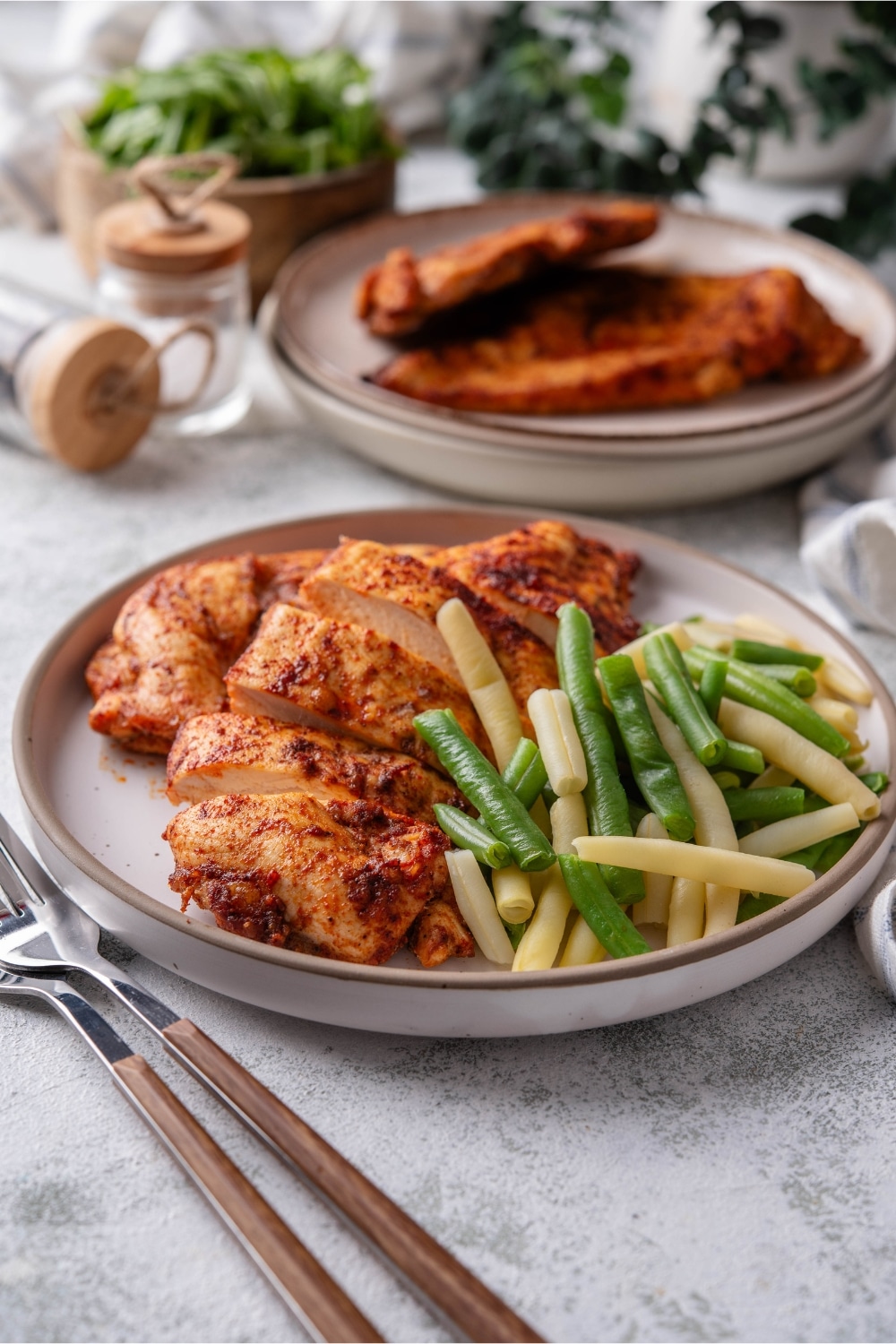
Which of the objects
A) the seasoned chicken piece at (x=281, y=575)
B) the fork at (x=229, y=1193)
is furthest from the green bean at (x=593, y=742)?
the fork at (x=229, y=1193)

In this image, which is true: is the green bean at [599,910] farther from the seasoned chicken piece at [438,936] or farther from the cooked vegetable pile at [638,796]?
the seasoned chicken piece at [438,936]

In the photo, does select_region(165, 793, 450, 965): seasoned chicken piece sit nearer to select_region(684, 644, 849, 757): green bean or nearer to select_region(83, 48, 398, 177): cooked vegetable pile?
select_region(684, 644, 849, 757): green bean

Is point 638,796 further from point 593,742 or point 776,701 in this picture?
point 776,701

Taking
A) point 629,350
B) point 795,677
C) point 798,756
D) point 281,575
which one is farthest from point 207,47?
point 798,756

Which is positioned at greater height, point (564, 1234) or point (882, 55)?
point (882, 55)

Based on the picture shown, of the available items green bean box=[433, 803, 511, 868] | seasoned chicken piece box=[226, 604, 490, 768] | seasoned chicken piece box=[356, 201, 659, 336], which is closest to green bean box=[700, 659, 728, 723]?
seasoned chicken piece box=[226, 604, 490, 768]

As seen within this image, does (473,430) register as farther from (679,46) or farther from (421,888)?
(679,46)

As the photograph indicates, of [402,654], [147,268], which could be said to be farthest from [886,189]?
[402,654]

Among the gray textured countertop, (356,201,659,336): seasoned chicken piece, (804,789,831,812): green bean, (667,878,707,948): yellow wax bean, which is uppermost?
(356,201,659,336): seasoned chicken piece
